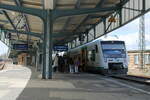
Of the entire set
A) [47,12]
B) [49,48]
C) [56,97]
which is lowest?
[56,97]

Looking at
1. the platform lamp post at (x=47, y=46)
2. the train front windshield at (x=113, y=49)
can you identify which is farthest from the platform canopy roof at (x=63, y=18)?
the train front windshield at (x=113, y=49)

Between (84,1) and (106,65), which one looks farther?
(106,65)

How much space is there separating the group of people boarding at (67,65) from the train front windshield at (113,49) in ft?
14.8

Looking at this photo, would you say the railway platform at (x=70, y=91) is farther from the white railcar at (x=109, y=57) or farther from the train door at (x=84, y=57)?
the train door at (x=84, y=57)

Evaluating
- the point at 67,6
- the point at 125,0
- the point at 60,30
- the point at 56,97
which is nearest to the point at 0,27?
the point at 60,30

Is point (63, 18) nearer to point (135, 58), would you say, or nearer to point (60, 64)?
point (60, 64)

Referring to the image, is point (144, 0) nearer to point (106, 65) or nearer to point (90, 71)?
point (106, 65)

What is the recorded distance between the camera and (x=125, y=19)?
28969 mm

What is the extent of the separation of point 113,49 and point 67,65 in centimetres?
757

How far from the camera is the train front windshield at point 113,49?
30.0m

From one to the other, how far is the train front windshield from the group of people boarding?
178 inches

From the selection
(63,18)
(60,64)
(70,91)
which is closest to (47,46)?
(63,18)

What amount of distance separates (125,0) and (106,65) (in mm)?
5906

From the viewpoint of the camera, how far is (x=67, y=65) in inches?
1446
